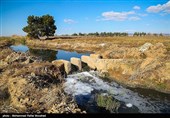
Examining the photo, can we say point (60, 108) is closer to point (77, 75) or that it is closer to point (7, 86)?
point (7, 86)

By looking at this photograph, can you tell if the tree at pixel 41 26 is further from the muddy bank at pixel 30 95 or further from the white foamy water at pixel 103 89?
the muddy bank at pixel 30 95

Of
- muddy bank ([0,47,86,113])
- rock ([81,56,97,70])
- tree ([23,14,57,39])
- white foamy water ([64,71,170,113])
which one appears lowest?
white foamy water ([64,71,170,113])

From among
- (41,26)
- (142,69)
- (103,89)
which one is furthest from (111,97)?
(41,26)

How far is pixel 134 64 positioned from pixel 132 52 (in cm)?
430

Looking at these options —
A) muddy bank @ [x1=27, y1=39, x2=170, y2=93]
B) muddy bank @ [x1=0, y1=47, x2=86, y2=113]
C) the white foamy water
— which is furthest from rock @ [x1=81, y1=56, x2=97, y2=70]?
muddy bank @ [x1=0, y1=47, x2=86, y2=113]

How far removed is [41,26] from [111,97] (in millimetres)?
59884

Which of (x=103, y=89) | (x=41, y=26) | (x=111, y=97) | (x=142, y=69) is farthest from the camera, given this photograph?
(x=41, y=26)

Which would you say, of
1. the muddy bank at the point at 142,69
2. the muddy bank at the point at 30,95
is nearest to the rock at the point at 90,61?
the muddy bank at the point at 142,69

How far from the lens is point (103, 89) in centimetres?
1526

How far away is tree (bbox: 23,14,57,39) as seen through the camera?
2707 inches

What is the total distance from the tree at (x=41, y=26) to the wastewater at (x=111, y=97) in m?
53.4

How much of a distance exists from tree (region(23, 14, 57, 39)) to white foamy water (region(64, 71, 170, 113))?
52.7m

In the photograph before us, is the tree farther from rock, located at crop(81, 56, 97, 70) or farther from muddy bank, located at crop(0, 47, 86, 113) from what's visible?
muddy bank, located at crop(0, 47, 86, 113)

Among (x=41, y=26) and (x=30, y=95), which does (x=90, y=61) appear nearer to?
(x=30, y=95)
